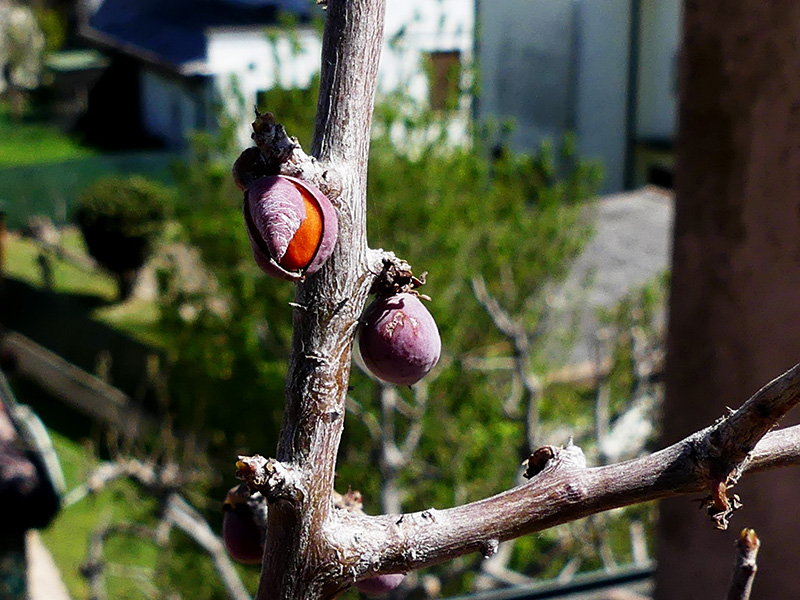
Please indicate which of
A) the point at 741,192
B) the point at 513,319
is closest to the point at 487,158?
the point at 513,319

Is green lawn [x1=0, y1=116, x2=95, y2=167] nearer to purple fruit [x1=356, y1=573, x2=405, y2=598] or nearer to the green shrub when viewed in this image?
the green shrub

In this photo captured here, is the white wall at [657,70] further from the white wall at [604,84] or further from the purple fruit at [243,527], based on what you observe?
the purple fruit at [243,527]

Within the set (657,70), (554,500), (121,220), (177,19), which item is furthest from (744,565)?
(177,19)

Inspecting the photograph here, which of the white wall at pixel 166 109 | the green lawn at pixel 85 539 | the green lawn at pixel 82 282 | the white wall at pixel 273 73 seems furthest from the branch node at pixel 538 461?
the white wall at pixel 166 109

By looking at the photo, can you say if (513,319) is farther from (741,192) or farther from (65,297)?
(65,297)

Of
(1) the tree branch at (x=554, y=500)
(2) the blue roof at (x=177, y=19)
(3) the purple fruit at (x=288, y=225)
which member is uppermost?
(2) the blue roof at (x=177, y=19)

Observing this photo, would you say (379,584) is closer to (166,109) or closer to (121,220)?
(121,220)

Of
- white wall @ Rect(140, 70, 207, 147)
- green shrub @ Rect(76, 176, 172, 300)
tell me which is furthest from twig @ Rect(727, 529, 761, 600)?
white wall @ Rect(140, 70, 207, 147)
